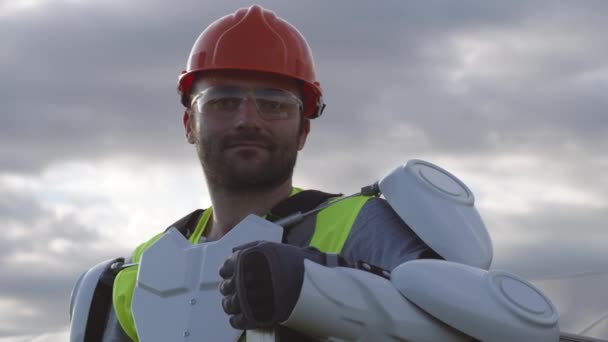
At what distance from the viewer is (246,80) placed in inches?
182

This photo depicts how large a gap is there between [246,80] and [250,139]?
304 mm

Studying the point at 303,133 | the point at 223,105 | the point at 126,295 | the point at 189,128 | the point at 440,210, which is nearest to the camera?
the point at 440,210

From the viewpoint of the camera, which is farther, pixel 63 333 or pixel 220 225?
pixel 63 333

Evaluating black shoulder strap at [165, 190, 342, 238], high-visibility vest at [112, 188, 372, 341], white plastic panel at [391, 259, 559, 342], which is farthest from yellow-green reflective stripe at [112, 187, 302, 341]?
white plastic panel at [391, 259, 559, 342]

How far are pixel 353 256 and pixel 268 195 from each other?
68 cm

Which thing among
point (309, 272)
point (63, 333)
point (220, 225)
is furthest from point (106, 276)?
point (63, 333)

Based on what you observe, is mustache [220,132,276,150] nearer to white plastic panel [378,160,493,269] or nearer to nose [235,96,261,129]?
nose [235,96,261,129]

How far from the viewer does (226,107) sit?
454 centimetres

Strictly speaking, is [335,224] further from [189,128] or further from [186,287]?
[189,128]

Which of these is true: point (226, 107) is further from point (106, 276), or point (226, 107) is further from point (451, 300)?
point (451, 300)

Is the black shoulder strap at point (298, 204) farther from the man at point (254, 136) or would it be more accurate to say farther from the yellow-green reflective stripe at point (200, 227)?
the yellow-green reflective stripe at point (200, 227)

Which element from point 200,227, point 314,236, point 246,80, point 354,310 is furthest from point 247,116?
point 354,310

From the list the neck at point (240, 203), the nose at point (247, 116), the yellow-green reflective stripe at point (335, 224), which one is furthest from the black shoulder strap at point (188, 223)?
the yellow-green reflective stripe at point (335, 224)

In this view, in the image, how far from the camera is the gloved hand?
328cm
